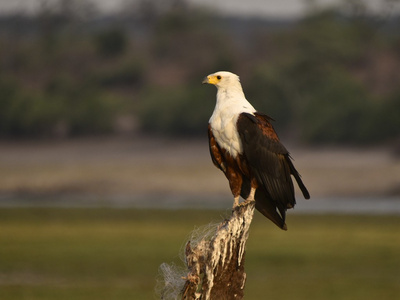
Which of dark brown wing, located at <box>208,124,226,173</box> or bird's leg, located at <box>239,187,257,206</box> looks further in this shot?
dark brown wing, located at <box>208,124,226,173</box>

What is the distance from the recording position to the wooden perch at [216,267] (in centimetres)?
476

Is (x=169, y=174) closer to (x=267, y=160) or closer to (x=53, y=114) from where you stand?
(x=53, y=114)

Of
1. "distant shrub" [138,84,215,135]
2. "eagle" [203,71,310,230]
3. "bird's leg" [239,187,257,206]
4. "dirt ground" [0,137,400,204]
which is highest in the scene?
"distant shrub" [138,84,215,135]

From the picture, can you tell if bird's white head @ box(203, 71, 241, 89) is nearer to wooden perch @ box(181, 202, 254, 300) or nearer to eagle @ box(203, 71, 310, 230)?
eagle @ box(203, 71, 310, 230)

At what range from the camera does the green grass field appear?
17266 mm

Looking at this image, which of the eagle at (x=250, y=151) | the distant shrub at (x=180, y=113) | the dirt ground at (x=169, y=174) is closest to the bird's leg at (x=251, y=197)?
the eagle at (x=250, y=151)

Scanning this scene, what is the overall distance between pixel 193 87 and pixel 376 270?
41848 mm

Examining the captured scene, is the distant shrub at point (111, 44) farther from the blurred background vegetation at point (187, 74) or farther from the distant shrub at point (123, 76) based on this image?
the distant shrub at point (123, 76)

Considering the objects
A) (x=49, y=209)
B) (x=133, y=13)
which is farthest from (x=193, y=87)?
(x=133, y=13)

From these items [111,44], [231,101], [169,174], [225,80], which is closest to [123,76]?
[111,44]

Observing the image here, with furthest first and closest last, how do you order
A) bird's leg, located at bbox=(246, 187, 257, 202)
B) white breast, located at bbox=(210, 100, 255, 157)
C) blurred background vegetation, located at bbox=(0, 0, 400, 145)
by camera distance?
1. blurred background vegetation, located at bbox=(0, 0, 400, 145)
2. white breast, located at bbox=(210, 100, 255, 157)
3. bird's leg, located at bbox=(246, 187, 257, 202)

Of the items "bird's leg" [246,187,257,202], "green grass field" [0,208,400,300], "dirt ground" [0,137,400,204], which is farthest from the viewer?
"dirt ground" [0,137,400,204]

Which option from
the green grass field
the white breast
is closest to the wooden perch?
the white breast

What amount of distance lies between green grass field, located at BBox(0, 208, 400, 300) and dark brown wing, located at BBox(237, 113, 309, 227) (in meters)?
5.62
